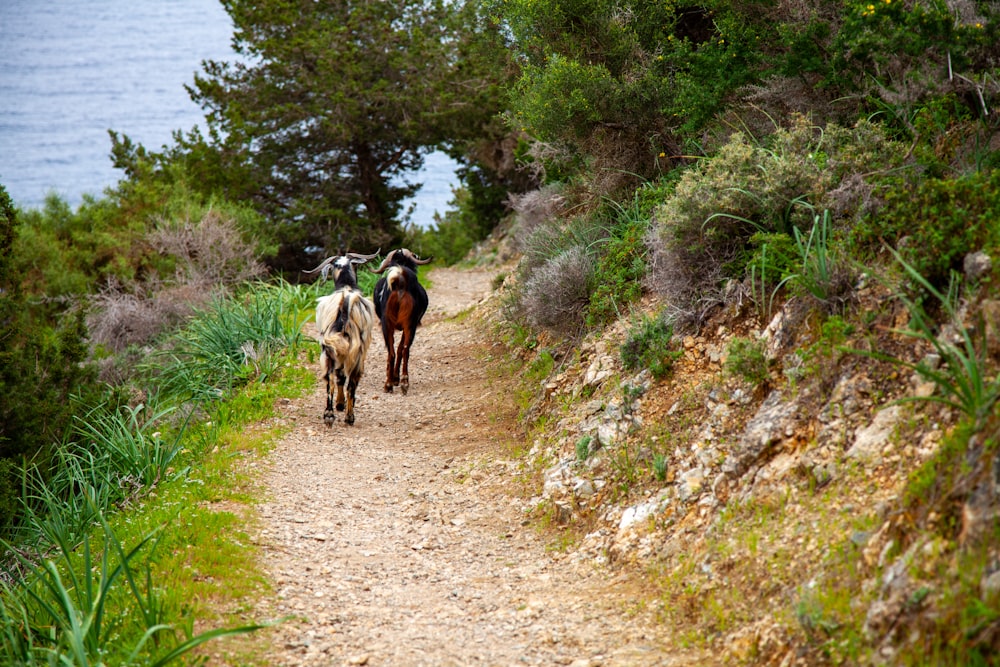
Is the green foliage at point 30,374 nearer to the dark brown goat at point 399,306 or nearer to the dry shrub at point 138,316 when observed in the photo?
the dry shrub at point 138,316

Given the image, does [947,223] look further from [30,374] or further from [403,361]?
[30,374]

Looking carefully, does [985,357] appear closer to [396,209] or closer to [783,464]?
[783,464]

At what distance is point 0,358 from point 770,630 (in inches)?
380

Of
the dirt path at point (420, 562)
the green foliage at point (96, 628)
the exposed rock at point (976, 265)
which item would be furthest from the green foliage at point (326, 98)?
the exposed rock at point (976, 265)

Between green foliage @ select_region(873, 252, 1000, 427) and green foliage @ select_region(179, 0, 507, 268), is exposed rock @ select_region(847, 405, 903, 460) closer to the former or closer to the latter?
green foliage @ select_region(873, 252, 1000, 427)

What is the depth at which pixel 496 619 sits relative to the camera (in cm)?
524

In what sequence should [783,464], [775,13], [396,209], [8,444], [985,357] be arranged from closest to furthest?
[985,357], [783,464], [775,13], [8,444], [396,209]

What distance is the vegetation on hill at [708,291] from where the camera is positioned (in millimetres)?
4004

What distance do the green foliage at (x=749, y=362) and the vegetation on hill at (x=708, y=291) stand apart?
0.02m

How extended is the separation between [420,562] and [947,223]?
4.32 meters

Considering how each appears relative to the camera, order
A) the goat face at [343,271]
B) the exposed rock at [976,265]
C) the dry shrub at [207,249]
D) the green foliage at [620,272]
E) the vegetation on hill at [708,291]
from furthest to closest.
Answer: the dry shrub at [207,249] → the goat face at [343,271] → the green foliage at [620,272] → the exposed rock at [976,265] → the vegetation on hill at [708,291]

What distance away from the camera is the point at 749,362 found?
5898 millimetres

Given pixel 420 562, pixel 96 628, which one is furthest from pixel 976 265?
pixel 96 628

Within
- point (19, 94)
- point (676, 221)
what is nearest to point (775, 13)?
point (676, 221)
